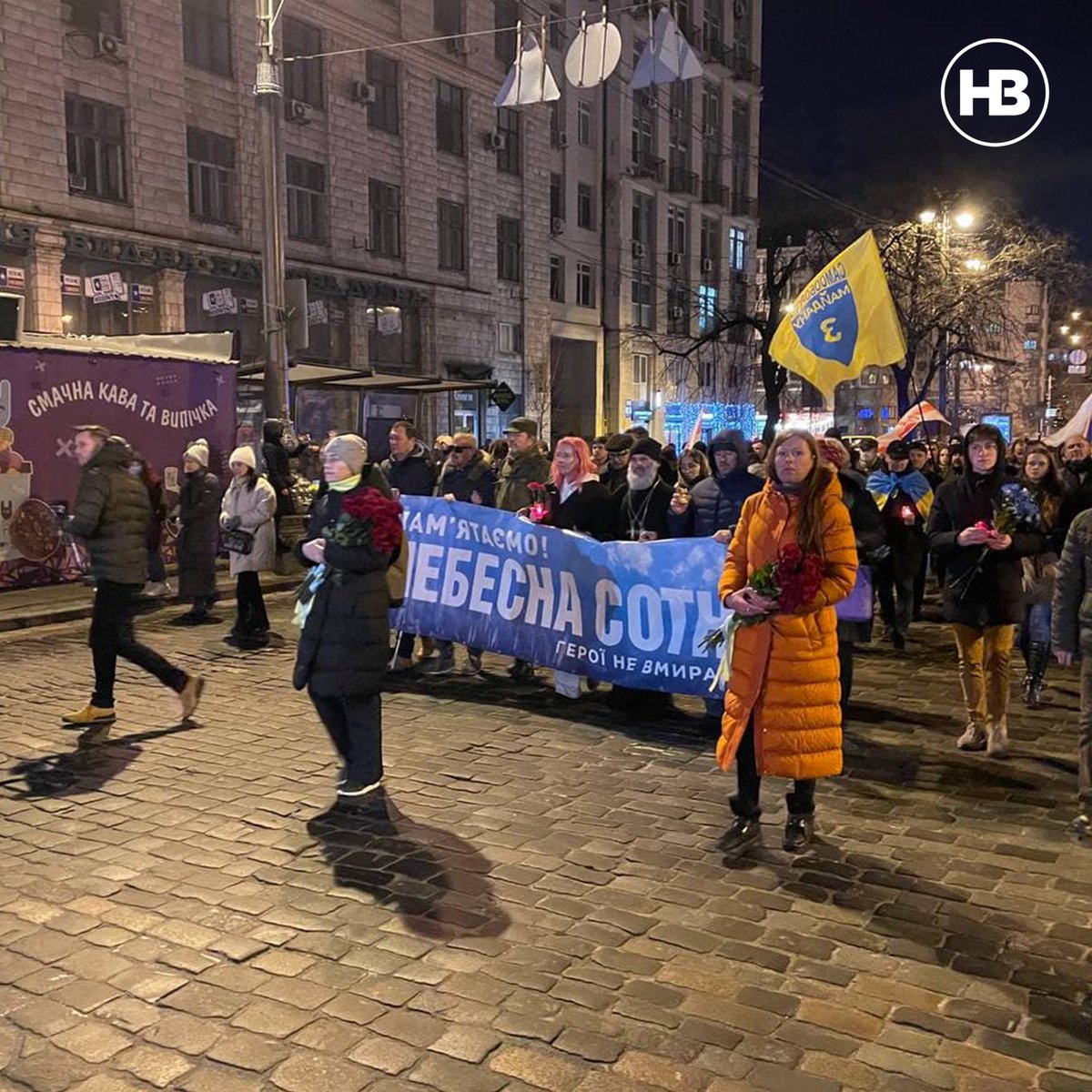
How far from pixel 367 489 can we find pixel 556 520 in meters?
2.86

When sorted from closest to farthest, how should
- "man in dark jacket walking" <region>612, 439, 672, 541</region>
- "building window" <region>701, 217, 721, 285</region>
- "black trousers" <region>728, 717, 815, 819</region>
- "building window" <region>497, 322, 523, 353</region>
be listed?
"black trousers" <region>728, 717, 815, 819</region>
"man in dark jacket walking" <region>612, 439, 672, 541</region>
"building window" <region>497, 322, 523, 353</region>
"building window" <region>701, 217, 721, 285</region>

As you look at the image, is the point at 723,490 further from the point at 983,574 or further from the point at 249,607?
the point at 249,607

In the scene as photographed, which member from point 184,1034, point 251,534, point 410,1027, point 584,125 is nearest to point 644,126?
point 584,125

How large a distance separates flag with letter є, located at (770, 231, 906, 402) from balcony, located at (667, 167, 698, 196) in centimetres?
3572

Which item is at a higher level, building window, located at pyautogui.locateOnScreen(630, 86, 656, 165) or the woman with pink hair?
building window, located at pyautogui.locateOnScreen(630, 86, 656, 165)

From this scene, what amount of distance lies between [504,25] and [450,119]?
4.59 meters

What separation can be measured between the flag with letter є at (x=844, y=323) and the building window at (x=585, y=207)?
3055 cm

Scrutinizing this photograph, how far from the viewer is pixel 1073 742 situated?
701 centimetres

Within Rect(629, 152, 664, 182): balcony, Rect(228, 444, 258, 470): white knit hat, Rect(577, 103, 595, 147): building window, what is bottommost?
Rect(228, 444, 258, 470): white knit hat

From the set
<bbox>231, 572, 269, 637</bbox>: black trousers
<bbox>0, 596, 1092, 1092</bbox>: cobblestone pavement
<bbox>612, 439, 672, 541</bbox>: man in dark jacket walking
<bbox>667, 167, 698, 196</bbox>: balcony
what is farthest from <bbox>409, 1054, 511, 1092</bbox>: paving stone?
<bbox>667, 167, 698, 196</bbox>: balcony

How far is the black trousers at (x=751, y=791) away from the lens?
5.10 meters

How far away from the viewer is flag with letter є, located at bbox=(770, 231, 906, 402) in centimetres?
955

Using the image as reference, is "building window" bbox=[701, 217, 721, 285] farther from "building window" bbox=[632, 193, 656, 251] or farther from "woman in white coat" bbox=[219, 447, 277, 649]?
"woman in white coat" bbox=[219, 447, 277, 649]

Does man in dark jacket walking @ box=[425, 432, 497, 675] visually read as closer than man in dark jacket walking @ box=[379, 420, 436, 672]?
No
